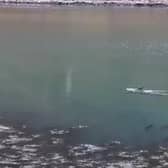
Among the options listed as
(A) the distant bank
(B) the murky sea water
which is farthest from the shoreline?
(B) the murky sea water

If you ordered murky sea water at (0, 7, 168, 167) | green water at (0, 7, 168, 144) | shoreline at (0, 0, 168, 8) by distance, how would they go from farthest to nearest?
shoreline at (0, 0, 168, 8)
green water at (0, 7, 168, 144)
murky sea water at (0, 7, 168, 167)

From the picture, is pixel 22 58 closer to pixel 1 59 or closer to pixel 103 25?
pixel 1 59

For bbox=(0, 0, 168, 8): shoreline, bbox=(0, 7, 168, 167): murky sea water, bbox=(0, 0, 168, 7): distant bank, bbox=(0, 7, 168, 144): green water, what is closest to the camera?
bbox=(0, 7, 168, 167): murky sea water

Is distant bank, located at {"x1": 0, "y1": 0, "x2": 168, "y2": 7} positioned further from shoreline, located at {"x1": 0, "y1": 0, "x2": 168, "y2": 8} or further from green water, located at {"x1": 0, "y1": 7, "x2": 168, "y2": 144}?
green water, located at {"x1": 0, "y1": 7, "x2": 168, "y2": 144}

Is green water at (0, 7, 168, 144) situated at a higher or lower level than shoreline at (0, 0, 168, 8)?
lower

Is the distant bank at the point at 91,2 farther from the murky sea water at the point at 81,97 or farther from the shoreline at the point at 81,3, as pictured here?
the murky sea water at the point at 81,97

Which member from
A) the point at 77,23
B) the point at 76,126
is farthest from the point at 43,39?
the point at 76,126

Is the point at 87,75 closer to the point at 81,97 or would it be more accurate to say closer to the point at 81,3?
the point at 81,97
